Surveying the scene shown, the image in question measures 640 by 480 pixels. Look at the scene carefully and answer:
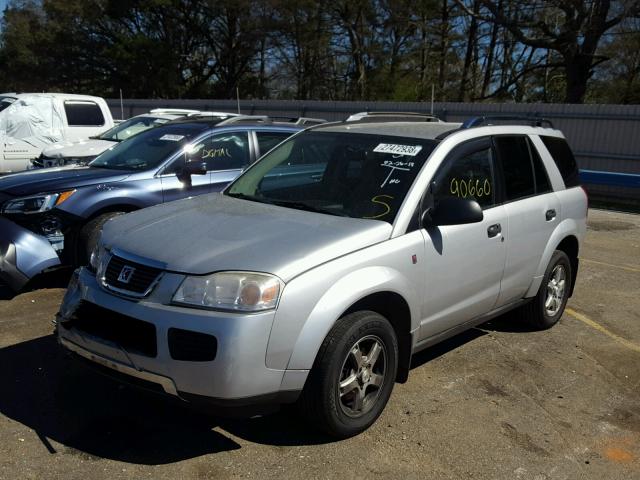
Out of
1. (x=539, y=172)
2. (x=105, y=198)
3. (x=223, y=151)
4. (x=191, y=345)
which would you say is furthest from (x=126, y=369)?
(x=223, y=151)

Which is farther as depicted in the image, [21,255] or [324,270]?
[21,255]

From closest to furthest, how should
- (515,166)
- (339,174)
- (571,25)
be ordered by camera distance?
(339,174), (515,166), (571,25)

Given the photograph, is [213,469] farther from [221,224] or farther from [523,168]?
[523,168]

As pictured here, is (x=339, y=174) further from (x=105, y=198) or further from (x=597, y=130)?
(x=597, y=130)

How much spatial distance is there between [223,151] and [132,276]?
3972 mm

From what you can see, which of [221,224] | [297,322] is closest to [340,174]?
[221,224]

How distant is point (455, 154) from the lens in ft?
13.9

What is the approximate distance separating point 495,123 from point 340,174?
180 centimetres

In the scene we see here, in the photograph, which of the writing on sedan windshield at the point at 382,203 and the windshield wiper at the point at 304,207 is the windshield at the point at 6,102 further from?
the writing on sedan windshield at the point at 382,203

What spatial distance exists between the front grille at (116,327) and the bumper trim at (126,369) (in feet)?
0.32

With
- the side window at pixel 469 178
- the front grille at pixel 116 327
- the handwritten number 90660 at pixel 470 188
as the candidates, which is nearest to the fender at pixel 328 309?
the front grille at pixel 116 327

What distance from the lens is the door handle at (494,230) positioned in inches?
173

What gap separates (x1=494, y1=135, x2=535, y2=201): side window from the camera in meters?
4.77

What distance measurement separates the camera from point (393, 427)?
12.2 ft
